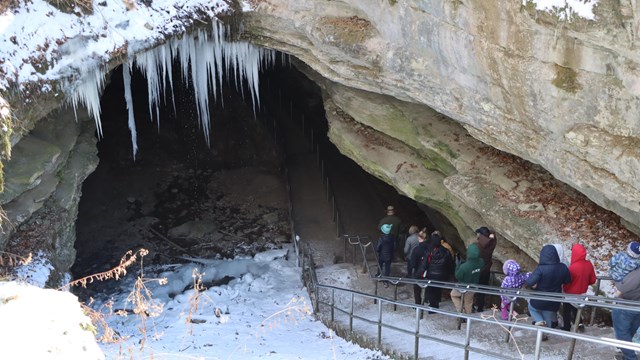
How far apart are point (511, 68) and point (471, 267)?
3108mm

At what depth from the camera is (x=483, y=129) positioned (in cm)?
966

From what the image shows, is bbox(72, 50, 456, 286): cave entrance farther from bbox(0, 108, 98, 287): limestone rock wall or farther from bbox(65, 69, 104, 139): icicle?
bbox(65, 69, 104, 139): icicle

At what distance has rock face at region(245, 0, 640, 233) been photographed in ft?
24.0

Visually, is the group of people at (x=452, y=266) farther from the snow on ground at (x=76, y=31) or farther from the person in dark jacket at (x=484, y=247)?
the snow on ground at (x=76, y=31)

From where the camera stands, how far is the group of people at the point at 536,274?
20.2 ft

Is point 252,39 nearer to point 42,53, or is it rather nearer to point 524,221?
point 42,53

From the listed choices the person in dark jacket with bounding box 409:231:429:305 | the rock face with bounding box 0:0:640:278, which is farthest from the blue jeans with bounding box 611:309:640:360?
the person in dark jacket with bounding box 409:231:429:305

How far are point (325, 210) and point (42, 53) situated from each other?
9.37 m

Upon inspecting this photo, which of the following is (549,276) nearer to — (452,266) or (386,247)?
(452,266)

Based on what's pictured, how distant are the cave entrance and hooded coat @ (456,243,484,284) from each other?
696cm

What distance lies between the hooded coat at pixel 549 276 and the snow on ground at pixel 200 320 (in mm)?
2292

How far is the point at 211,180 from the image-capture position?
18609mm

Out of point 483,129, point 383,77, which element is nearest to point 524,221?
point 483,129

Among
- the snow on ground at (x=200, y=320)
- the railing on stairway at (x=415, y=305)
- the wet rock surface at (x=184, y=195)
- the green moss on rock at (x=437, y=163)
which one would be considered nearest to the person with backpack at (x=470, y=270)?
the railing on stairway at (x=415, y=305)
